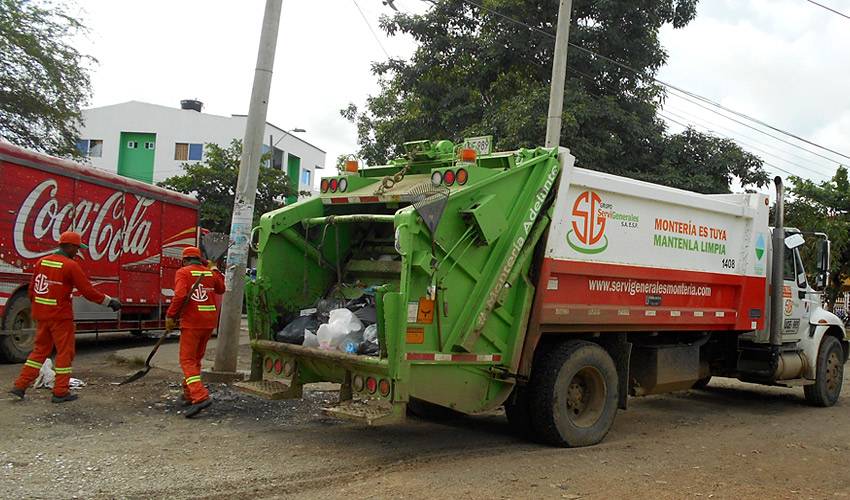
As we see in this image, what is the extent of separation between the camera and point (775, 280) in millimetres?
8586

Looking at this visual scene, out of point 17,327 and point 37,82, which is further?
point 37,82

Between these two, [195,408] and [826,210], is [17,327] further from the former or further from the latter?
[826,210]

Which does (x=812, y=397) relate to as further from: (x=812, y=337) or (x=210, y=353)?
(x=210, y=353)

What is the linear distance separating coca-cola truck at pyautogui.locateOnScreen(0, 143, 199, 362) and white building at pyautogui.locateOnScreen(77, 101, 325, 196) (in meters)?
28.7

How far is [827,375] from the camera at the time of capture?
365 inches

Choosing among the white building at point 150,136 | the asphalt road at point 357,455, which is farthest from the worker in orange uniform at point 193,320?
the white building at point 150,136

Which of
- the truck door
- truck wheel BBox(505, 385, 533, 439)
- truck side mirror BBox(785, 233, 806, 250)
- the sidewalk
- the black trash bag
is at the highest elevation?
truck side mirror BBox(785, 233, 806, 250)

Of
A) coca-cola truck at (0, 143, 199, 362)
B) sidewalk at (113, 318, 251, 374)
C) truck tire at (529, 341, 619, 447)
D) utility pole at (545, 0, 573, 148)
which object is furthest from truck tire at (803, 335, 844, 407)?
coca-cola truck at (0, 143, 199, 362)

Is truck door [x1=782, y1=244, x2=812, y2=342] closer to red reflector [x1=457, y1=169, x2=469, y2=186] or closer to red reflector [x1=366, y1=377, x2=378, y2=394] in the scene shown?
red reflector [x1=457, y1=169, x2=469, y2=186]

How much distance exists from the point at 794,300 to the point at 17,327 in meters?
9.91

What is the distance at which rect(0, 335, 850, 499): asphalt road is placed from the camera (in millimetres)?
4820

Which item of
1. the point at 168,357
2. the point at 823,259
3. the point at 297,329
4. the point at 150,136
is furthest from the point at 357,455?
the point at 150,136

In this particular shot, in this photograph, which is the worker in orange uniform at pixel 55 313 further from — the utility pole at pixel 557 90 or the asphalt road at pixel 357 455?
the utility pole at pixel 557 90

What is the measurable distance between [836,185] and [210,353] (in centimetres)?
2112
